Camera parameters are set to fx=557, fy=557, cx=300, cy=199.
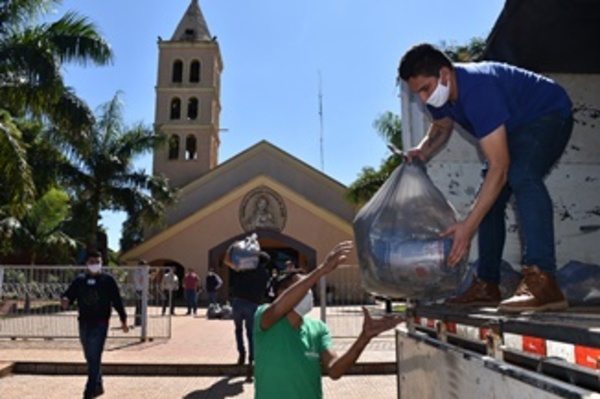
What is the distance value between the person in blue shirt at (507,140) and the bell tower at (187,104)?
32.0 meters

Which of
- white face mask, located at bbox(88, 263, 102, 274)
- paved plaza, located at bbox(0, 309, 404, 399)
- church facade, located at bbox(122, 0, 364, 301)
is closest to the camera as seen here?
white face mask, located at bbox(88, 263, 102, 274)

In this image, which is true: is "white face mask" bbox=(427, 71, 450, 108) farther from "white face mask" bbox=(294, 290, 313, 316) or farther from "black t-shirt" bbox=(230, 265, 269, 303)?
"black t-shirt" bbox=(230, 265, 269, 303)

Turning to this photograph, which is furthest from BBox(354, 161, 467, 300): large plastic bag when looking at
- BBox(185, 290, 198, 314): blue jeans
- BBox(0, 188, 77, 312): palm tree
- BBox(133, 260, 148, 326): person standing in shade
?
BBox(0, 188, 77, 312): palm tree

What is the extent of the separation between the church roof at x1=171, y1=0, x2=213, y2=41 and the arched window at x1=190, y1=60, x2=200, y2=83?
161 centimetres

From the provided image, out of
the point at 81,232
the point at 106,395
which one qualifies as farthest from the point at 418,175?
the point at 81,232

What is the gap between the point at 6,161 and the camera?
11.8 metres

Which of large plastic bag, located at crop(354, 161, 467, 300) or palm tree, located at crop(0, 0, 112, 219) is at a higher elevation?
palm tree, located at crop(0, 0, 112, 219)

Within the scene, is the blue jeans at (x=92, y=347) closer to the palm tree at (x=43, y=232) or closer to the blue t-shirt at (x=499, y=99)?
the blue t-shirt at (x=499, y=99)

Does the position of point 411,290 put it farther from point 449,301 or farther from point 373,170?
point 373,170

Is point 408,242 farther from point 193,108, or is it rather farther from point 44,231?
point 193,108

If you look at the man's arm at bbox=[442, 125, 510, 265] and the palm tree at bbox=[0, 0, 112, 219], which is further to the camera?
the palm tree at bbox=[0, 0, 112, 219]

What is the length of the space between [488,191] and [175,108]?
35353mm

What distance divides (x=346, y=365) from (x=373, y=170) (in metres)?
21.0

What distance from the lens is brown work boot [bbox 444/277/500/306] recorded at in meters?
2.71
